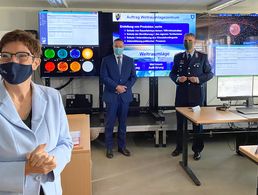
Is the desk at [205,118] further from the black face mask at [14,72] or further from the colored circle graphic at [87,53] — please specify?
the black face mask at [14,72]

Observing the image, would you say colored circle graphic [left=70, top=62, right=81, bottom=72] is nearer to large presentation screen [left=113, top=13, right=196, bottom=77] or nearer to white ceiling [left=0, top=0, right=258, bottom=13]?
large presentation screen [left=113, top=13, right=196, bottom=77]

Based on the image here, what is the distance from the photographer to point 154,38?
5.05 meters

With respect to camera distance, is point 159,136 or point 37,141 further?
point 159,136

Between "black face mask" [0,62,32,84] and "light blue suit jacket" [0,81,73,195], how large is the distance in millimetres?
56

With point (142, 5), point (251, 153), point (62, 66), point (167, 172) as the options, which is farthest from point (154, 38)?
point (251, 153)

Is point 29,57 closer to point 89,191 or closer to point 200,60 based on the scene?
point 89,191

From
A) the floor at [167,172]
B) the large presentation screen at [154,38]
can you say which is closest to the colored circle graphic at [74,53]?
the large presentation screen at [154,38]

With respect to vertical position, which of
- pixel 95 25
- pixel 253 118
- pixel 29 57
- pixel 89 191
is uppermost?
pixel 95 25

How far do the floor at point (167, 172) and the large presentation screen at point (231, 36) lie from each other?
4.31 ft

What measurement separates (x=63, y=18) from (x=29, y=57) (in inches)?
142

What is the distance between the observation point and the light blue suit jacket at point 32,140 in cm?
123

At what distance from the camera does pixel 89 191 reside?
2.18 metres

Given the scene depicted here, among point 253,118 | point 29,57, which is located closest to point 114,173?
point 253,118

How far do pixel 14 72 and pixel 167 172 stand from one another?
2757 millimetres
